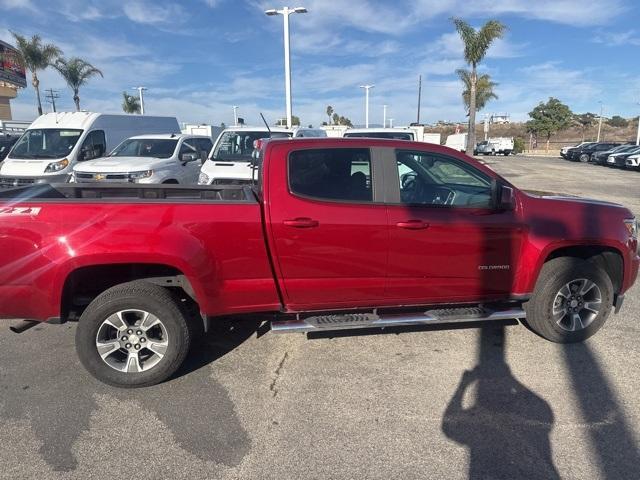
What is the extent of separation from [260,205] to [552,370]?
8.38ft

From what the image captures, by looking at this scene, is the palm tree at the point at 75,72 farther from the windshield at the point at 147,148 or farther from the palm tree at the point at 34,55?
the windshield at the point at 147,148

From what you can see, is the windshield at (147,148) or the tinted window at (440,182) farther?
the windshield at (147,148)

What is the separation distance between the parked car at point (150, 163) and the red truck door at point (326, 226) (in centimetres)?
625

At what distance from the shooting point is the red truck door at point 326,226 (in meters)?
3.44

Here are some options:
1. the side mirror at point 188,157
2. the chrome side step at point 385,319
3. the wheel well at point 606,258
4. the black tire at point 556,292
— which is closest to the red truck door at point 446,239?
the chrome side step at point 385,319

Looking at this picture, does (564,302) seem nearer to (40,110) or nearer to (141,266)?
(141,266)

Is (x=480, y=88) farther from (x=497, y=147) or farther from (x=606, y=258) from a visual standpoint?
(x=606, y=258)

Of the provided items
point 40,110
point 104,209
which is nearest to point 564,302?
point 104,209

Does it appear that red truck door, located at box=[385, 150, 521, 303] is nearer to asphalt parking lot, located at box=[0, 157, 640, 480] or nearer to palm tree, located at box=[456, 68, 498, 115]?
asphalt parking lot, located at box=[0, 157, 640, 480]

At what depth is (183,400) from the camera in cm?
327

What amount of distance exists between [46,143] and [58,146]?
1.37ft

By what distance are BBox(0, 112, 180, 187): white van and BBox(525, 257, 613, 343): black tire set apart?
36.0 feet

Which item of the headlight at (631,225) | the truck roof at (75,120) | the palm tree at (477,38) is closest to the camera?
the headlight at (631,225)

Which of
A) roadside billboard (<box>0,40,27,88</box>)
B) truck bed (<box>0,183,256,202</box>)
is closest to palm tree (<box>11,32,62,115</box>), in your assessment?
roadside billboard (<box>0,40,27,88</box>)
